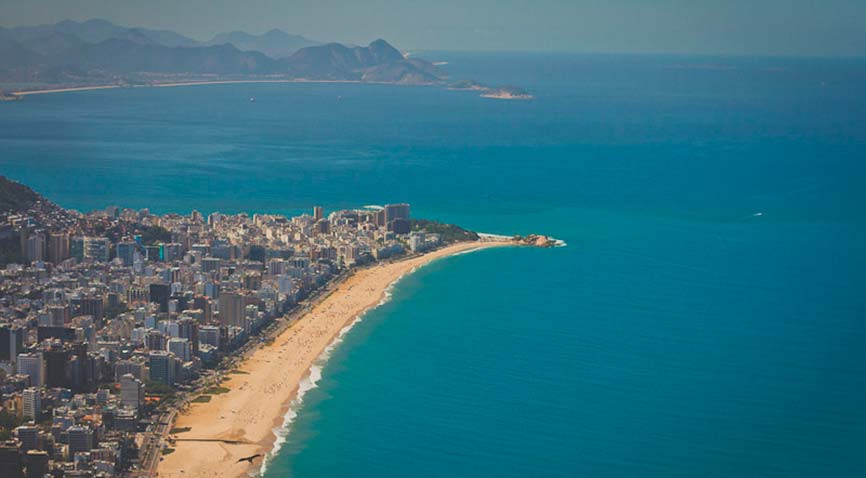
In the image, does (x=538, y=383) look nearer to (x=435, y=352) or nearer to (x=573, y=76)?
(x=435, y=352)

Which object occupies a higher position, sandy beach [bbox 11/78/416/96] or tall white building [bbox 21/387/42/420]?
sandy beach [bbox 11/78/416/96]

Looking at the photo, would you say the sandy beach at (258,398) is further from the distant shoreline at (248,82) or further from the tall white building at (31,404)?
the distant shoreline at (248,82)

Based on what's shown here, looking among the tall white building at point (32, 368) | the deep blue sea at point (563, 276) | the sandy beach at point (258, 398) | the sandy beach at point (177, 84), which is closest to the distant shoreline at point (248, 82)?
the sandy beach at point (177, 84)

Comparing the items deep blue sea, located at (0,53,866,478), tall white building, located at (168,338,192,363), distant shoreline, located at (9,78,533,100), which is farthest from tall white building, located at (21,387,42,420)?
distant shoreline, located at (9,78,533,100)

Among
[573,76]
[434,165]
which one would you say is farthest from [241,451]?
[573,76]

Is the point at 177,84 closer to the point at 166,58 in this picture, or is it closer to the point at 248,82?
the point at 166,58

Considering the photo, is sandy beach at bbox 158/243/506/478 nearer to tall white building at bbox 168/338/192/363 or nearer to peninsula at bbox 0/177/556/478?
peninsula at bbox 0/177/556/478

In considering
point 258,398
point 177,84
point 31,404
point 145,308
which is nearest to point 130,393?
point 31,404

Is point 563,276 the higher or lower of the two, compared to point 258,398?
higher
